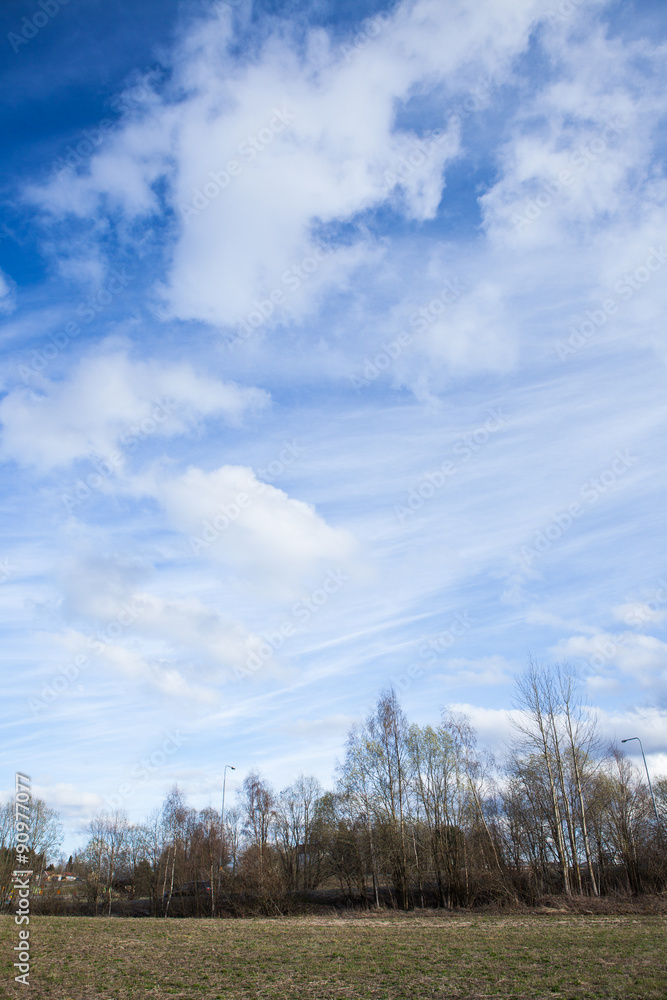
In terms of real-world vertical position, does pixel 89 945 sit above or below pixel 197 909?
above

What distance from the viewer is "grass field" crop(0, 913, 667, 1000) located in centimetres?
1446

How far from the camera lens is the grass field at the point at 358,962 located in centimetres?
1446

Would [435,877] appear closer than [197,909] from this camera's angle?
Yes

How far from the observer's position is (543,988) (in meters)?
13.8

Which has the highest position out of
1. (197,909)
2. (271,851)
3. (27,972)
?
(27,972)

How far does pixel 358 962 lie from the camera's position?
1855 cm

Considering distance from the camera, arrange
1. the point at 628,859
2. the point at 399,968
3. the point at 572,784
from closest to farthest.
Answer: the point at 399,968 < the point at 628,859 < the point at 572,784

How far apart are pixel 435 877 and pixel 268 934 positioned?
24210 mm

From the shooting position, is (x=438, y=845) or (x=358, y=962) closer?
(x=358, y=962)

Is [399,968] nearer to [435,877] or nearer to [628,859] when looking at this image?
[628,859]

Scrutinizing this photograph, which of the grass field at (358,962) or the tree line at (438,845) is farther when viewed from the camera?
the tree line at (438,845)

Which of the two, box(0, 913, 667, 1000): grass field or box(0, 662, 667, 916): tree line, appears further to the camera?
box(0, 662, 667, 916): tree line

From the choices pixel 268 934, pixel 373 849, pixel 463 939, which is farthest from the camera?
pixel 373 849

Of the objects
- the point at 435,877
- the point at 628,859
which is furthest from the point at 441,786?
the point at 628,859
